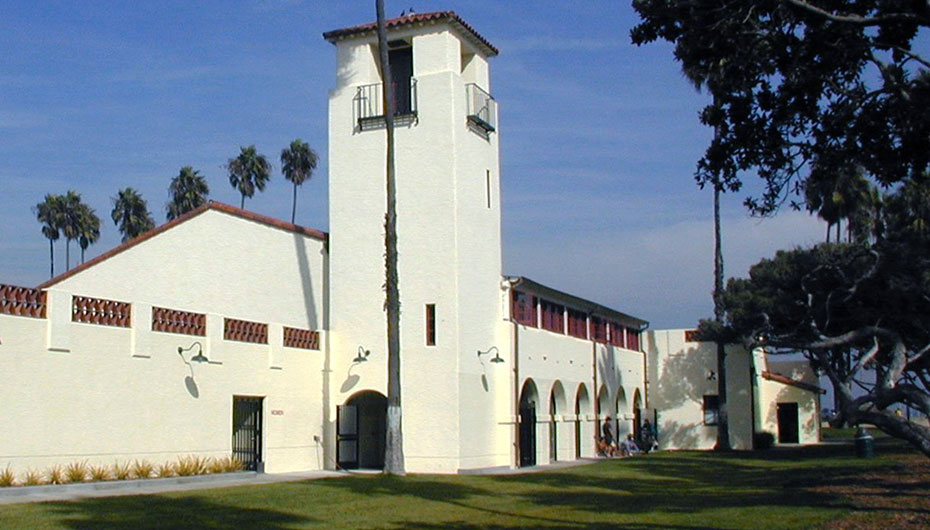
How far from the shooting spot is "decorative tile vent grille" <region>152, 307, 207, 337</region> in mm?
23984

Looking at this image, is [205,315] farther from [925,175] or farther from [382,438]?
[925,175]

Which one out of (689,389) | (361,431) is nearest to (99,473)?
(361,431)

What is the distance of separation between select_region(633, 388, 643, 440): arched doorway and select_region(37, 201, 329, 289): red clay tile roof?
19956 millimetres

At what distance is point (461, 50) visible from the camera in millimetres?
32125

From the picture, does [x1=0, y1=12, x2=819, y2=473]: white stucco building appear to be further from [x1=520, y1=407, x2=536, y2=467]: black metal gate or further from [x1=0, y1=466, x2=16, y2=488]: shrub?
[x1=0, y1=466, x2=16, y2=488]: shrub

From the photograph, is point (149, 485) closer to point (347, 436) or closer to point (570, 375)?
point (347, 436)

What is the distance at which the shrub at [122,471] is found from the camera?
22.2 m

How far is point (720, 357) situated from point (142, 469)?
94.5 feet

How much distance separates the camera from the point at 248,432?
27.5m

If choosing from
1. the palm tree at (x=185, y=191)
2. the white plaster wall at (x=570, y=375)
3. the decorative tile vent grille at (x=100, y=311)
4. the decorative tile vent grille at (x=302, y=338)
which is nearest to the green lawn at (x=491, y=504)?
the decorative tile vent grille at (x=100, y=311)

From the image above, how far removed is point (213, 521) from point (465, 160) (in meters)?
15.7

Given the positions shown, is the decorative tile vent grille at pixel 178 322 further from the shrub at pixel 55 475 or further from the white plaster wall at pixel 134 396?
the shrub at pixel 55 475

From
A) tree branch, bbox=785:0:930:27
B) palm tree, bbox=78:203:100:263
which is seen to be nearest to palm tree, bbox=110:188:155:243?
palm tree, bbox=78:203:100:263

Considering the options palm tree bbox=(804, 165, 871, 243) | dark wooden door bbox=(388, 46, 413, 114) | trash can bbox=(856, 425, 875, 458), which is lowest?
trash can bbox=(856, 425, 875, 458)
